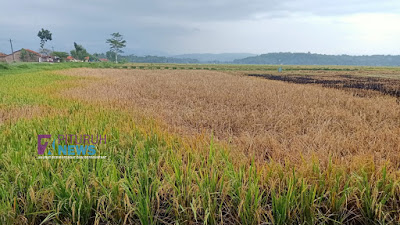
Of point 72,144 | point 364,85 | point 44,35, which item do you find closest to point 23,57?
point 44,35

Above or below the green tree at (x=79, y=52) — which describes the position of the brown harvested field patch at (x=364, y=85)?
below

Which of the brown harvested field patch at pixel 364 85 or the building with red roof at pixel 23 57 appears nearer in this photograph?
the brown harvested field patch at pixel 364 85

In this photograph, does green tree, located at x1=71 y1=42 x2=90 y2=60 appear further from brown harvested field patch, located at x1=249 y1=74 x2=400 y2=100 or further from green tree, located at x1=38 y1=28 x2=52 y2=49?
brown harvested field patch, located at x1=249 y1=74 x2=400 y2=100

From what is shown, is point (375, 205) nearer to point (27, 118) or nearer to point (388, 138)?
point (388, 138)

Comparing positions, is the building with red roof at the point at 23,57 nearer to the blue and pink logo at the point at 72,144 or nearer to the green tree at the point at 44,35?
the green tree at the point at 44,35

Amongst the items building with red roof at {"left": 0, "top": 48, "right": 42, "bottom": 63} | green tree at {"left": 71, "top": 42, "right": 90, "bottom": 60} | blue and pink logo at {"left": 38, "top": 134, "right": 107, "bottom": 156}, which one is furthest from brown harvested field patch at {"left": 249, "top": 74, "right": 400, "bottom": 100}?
green tree at {"left": 71, "top": 42, "right": 90, "bottom": 60}

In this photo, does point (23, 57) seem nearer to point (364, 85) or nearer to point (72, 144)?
point (364, 85)

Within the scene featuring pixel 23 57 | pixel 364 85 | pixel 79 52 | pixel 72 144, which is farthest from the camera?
pixel 79 52

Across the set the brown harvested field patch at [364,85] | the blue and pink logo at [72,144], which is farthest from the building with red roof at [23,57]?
the blue and pink logo at [72,144]

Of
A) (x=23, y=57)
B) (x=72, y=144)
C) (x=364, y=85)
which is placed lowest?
(x=72, y=144)

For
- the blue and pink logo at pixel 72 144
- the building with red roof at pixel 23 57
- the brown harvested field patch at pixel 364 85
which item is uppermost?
the building with red roof at pixel 23 57

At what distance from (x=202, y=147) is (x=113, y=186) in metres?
1.27

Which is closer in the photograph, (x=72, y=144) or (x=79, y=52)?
(x=72, y=144)

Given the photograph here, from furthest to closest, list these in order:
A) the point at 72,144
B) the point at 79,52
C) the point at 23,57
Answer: the point at 79,52 → the point at 23,57 → the point at 72,144
